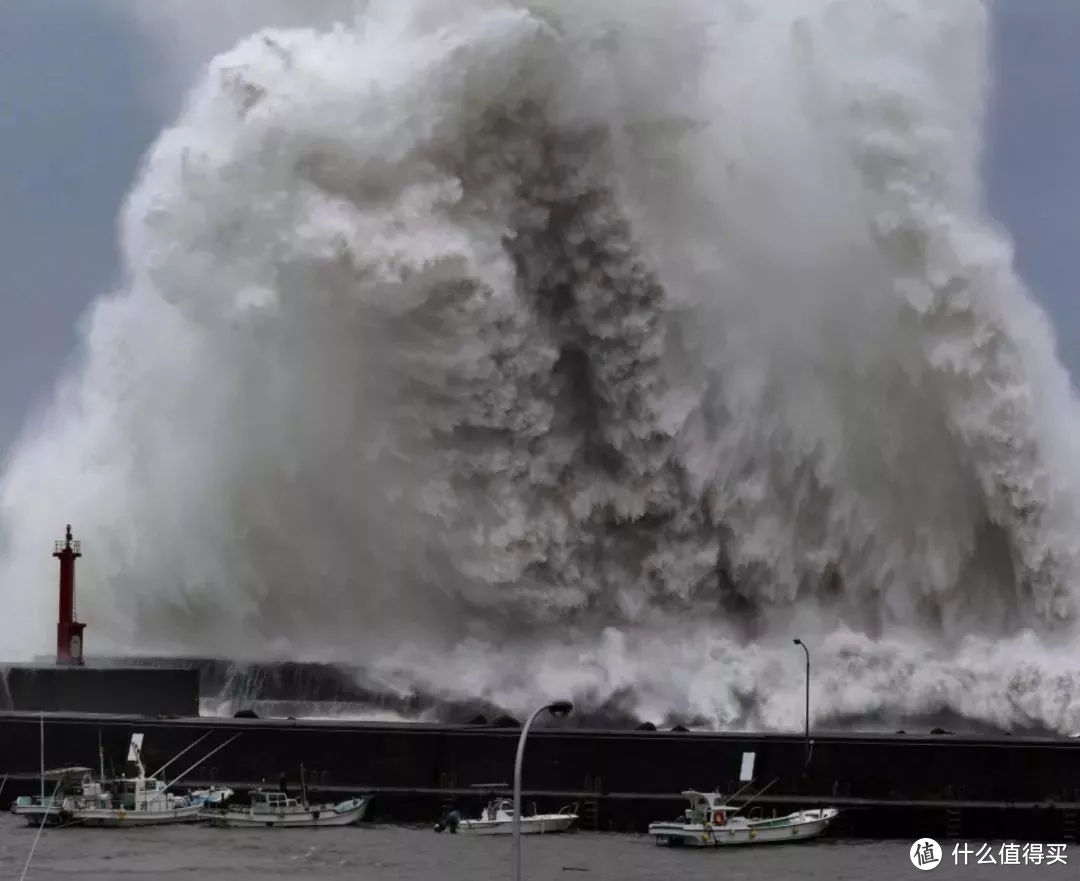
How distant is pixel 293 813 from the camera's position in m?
34.1

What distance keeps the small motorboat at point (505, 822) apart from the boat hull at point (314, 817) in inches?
53.8

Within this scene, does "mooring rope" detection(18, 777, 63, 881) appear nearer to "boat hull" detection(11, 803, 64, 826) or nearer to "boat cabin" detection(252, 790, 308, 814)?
"boat hull" detection(11, 803, 64, 826)

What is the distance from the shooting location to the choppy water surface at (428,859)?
1177 inches

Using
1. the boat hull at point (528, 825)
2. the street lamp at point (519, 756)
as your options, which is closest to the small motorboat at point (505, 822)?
the boat hull at point (528, 825)

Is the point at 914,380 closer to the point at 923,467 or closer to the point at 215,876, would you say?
the point at 923,467

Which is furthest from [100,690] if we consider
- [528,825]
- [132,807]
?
[528,825]

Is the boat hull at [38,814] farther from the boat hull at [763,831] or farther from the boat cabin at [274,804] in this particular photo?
the boat hull at [763,831]

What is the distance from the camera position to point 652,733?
33.5 metres

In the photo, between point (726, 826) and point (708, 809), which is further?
point (708, 809)

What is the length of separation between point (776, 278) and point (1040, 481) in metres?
5.58

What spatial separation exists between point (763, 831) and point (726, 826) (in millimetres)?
647

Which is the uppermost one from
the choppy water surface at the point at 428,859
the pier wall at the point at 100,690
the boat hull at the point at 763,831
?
the pier wall at the point at 100,690

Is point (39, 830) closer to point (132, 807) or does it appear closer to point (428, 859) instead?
point (132, 807)

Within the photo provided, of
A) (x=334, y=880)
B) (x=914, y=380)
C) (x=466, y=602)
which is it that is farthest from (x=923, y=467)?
(x=334, y=880)
